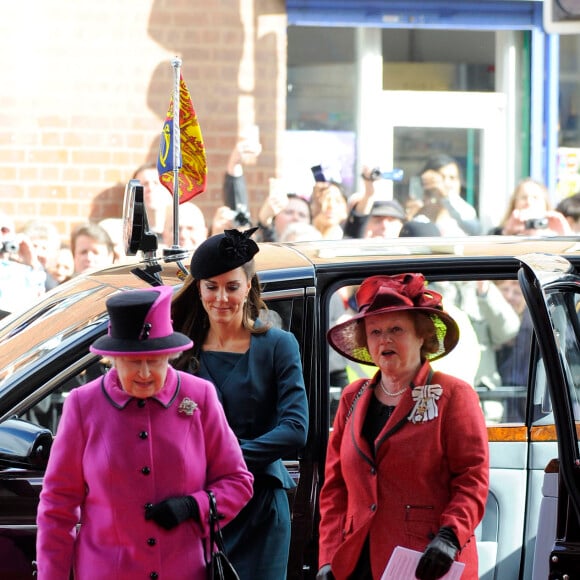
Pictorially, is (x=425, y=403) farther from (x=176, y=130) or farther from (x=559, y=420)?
(x=176, y=130)

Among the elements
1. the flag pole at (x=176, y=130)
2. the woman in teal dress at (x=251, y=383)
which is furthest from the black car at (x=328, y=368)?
the flag pole at (x=176, y=130)

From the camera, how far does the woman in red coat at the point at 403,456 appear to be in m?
3.65

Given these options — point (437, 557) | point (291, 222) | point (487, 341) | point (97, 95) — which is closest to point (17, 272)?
point (291, 222)

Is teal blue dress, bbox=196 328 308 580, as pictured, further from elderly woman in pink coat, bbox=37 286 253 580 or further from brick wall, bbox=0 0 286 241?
brick wall, bbox=0 0 286 241

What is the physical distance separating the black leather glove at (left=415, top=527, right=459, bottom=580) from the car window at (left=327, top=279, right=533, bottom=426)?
2.71 metres

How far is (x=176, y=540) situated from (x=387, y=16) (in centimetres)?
809

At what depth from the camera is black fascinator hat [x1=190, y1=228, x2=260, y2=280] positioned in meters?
4.02

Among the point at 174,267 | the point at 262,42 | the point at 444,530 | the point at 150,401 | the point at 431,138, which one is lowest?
the point at 444,530

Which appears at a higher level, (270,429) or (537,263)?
(537,263)

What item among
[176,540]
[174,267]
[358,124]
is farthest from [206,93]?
[176,540]

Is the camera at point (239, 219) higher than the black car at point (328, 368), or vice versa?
the camera at point (239, 219)

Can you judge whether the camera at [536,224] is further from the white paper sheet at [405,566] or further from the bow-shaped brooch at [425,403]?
the white paper sheet at [405,566]

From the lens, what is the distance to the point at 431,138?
11.1 metres

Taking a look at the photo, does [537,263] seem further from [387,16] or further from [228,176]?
[387,16]
